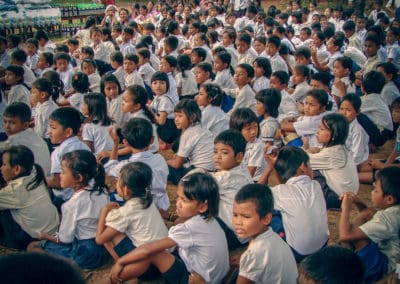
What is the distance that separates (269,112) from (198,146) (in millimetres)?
849

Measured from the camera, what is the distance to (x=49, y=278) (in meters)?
0.97

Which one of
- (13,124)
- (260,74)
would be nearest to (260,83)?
(260,74)

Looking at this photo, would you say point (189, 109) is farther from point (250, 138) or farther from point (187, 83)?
point (187, 83)

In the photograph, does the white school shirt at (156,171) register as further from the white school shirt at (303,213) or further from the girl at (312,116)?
the girl at (312,116)

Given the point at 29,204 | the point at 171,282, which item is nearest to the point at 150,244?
the point at 171,282

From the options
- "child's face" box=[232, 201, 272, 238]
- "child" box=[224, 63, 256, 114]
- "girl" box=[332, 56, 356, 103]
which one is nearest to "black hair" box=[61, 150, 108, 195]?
"child's face" box=[232, 201, 272, 238]

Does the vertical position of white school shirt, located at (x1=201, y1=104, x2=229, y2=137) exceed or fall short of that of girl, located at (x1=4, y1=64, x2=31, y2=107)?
it falls short

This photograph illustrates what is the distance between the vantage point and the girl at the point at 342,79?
548 cm

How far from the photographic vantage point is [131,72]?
579 centimetres

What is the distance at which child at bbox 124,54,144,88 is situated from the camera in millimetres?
5672

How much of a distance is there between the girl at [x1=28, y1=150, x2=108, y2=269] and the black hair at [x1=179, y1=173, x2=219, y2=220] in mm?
705

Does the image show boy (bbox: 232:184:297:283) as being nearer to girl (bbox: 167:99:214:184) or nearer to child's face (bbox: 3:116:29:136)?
girl (bbox: 167:99:214:184)

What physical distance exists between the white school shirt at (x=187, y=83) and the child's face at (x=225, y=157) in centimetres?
302

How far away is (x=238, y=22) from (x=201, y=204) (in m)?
9.09
